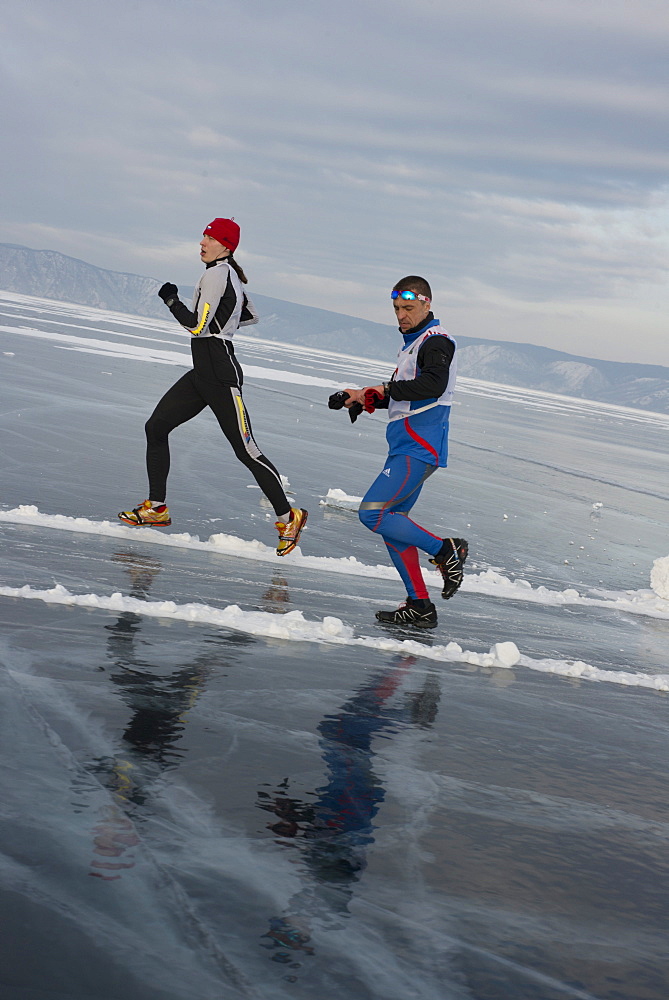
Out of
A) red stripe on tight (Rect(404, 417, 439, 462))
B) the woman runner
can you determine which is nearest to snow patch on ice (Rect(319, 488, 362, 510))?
the woman runner

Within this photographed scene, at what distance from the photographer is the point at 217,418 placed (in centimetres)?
602

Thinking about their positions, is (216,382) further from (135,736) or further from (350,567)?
(135,736)

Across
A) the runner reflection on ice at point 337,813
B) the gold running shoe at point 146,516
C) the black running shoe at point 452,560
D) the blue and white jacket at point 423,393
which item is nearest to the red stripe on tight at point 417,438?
the blue and white jacket at point 423,393

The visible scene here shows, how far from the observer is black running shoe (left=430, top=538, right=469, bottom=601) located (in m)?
4.93

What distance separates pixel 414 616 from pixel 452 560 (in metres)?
0.41

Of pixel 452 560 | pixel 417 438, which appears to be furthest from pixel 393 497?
pixel 452 560

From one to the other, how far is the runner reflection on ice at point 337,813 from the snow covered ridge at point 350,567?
7.69 feet

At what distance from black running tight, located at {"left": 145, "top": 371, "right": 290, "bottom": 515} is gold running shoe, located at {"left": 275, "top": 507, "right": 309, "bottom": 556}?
72mm

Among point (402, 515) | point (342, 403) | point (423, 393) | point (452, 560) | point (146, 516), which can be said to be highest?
point (423, 393)

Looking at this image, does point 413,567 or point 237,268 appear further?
point 237,268

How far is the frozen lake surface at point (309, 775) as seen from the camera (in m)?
1.83

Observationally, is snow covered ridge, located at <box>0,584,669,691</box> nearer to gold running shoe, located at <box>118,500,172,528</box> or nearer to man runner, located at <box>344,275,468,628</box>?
man runner, located at <box>344,275,468,628</box>

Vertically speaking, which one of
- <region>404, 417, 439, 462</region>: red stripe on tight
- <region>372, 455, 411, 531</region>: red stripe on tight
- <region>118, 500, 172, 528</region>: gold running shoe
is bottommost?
<region>118, 500, 172, 528</region>: gold running shoe

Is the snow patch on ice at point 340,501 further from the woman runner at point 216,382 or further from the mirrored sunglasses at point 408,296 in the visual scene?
the mirrored sunglasses at point 408,296
